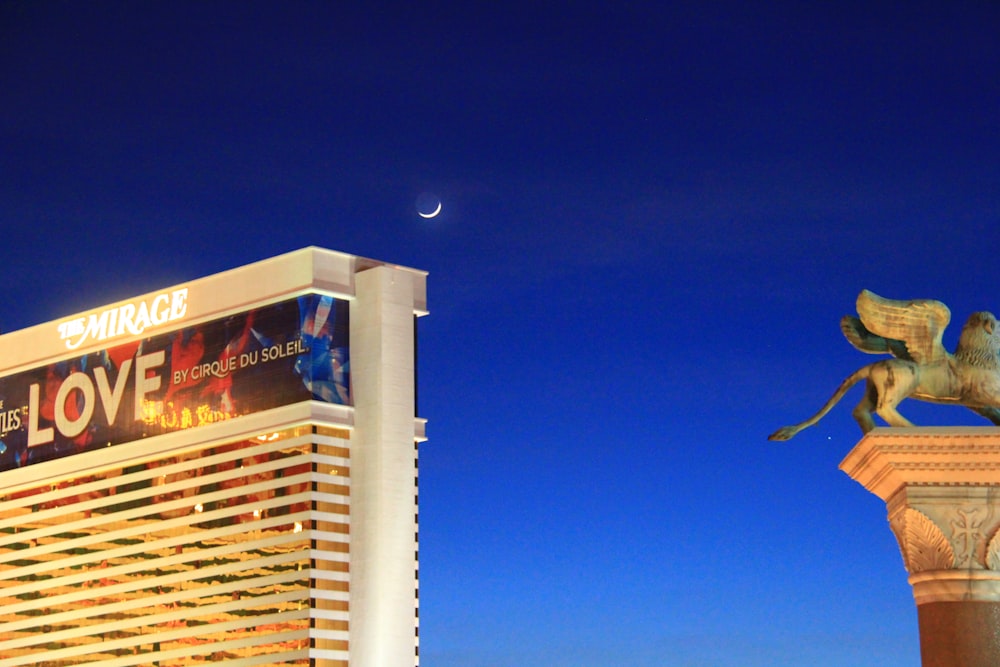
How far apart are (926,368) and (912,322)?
2.02 feet

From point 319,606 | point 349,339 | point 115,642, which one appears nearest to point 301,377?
point 349,339

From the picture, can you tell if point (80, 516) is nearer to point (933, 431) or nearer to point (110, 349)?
point (110, 349)

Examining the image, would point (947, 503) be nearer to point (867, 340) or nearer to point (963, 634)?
point (963, 634)

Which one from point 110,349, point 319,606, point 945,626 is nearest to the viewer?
point 945,626

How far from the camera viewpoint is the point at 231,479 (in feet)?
179

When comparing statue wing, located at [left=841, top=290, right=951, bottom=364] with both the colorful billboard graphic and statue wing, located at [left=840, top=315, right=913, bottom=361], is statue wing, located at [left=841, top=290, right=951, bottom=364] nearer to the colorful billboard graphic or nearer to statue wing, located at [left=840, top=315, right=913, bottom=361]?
statue wing, located at [left=840, top=315, right=913, bottom=361]

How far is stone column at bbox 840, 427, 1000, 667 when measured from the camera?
64.5ft

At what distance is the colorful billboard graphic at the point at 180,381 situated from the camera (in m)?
53.2

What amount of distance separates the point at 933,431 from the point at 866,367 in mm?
1873

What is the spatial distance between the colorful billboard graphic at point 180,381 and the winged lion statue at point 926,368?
3253cm

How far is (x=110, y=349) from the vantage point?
2363 inches

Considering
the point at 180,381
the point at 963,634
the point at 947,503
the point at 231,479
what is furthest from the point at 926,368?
the point at 180,381

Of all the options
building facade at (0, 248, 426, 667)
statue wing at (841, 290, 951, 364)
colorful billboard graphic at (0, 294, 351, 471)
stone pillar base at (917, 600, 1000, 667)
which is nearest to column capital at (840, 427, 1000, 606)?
stone pillar base at (917, 600, 1000, 667)

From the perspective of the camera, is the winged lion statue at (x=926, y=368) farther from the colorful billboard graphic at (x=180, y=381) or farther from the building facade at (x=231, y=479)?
the colorful billboard graphic at (x=180, y=381)
